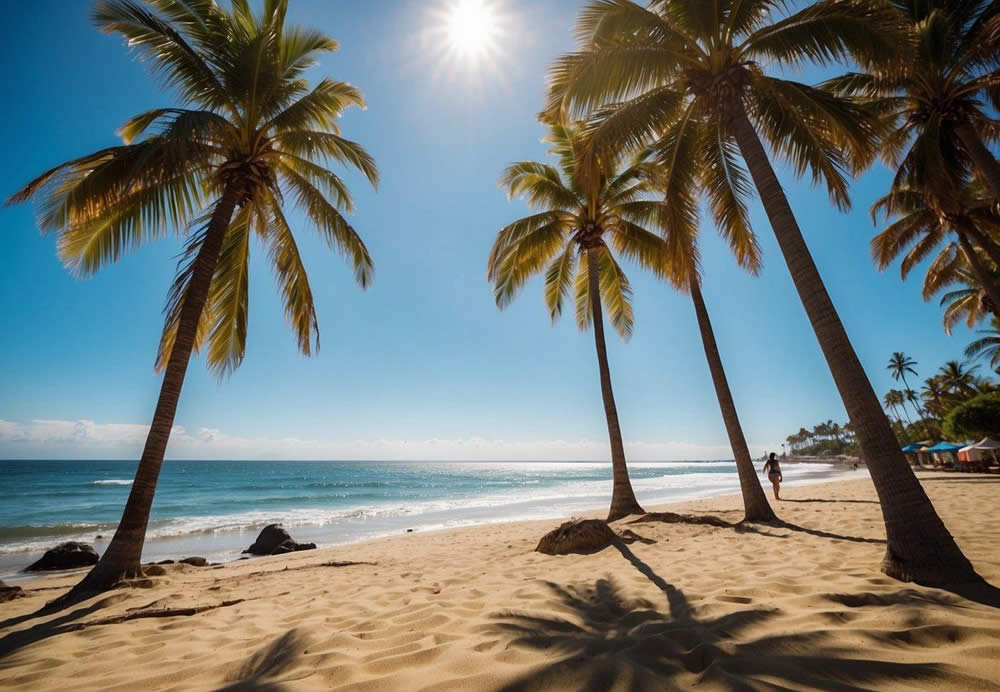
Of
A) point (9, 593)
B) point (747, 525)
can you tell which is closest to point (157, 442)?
point (9, 593)

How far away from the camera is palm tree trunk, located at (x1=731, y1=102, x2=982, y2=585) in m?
3.49

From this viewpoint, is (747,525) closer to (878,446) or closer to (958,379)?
(878,446)

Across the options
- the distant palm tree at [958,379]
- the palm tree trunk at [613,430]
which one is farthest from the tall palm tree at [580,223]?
the distant palm tree at [958,379]

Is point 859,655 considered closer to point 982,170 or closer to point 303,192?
point 303,192

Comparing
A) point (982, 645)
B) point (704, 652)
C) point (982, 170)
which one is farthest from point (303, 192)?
point (982, 170)

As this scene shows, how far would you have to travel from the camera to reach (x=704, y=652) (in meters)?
2.37

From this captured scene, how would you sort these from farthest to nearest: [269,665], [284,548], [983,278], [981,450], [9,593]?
[981,450] → [983,278] → [284,548] → [9,593] → [269,665]

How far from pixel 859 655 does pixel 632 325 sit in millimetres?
11851

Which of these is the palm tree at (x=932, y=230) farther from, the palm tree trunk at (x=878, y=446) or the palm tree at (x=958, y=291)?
the palm tree trunk at (x=878, y=446)

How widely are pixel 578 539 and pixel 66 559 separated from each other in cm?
1275

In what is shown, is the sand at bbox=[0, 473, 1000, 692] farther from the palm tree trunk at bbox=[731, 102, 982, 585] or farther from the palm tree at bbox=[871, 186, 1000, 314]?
the palm tree at bbox=[871, 186, 1000, 314]

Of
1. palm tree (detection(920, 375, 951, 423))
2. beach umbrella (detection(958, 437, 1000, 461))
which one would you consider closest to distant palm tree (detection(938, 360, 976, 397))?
palm tree (detection(920, 375, 951, 423))

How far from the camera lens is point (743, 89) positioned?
6297 mm

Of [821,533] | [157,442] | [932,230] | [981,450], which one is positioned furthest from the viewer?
[981,450]
